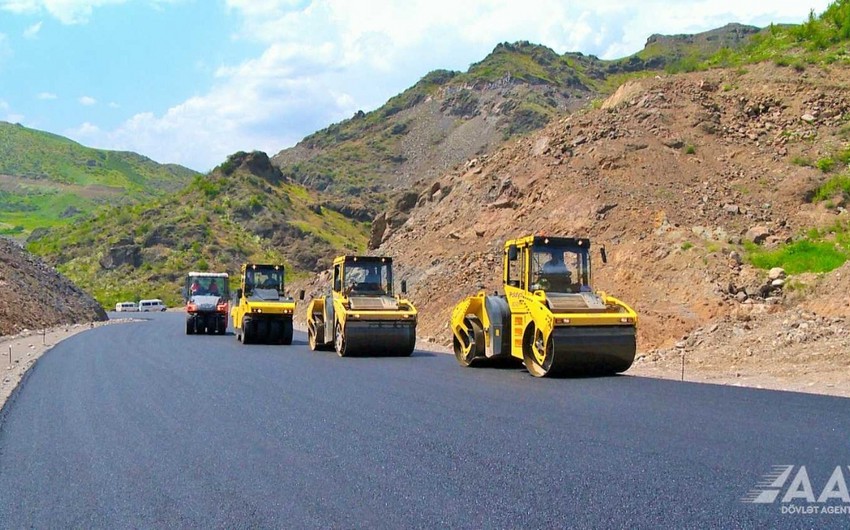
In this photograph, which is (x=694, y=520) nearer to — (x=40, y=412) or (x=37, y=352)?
(x=40, y=412)

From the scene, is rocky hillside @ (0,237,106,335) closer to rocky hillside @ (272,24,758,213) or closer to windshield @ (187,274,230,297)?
windshield @ (187,274,230,297)

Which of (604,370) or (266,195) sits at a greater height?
(266,195)

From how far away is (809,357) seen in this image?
16219 millimetres

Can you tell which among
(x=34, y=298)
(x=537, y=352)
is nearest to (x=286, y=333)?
(x=537, y=352)

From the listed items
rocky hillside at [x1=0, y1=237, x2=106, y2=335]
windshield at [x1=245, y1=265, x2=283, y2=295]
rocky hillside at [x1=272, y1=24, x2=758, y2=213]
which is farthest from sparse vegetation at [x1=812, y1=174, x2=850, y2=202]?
rocky hillside at [x1=272, y1=24, x2=758, y2=213]

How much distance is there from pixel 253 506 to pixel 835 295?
16.3m

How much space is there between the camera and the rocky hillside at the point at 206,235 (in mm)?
80938

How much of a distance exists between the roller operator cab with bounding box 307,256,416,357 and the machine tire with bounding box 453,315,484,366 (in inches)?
104

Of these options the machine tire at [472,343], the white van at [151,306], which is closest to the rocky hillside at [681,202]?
the machine tire at [472,343]

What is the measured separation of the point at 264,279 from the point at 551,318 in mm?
15873

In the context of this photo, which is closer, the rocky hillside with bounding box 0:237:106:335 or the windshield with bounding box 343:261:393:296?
the windshield with bounding box 343:261:393:296

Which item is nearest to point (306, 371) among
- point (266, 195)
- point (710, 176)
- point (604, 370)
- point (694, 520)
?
point (604, 370)

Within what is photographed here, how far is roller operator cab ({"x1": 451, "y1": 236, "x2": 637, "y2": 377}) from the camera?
14609 millimetres

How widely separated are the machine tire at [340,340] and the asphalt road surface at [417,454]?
5.99 metres
